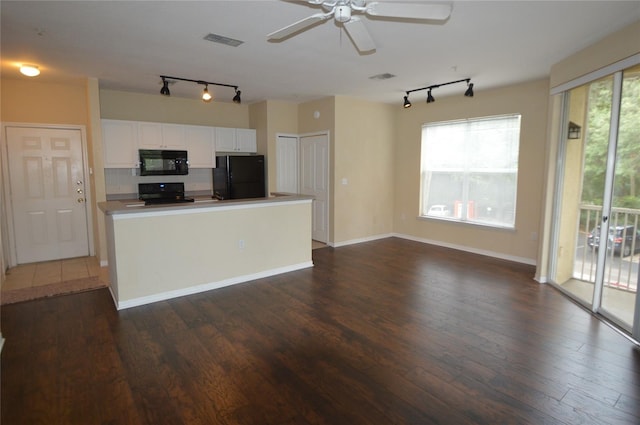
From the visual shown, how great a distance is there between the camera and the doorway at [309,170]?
638cm

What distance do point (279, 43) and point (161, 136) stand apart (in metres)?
3.19

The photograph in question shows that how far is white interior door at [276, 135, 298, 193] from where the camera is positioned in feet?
21.9

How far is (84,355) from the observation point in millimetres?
2721

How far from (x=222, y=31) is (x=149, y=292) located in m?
2.74

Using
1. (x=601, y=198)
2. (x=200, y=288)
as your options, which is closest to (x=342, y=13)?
(x=200, y=288)

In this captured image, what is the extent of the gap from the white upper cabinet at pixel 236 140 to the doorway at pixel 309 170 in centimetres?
53

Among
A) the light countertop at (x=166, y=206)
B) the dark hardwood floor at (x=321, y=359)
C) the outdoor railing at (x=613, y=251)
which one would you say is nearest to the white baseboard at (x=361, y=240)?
the light countertop at (x=166, y=206)

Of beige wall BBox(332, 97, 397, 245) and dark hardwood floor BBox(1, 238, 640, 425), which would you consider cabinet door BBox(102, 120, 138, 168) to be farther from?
beige wall BBox(332, 97, 397, 245)

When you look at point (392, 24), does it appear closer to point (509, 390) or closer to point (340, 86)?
point (340, 86)

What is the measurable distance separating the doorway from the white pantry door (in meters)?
3.27

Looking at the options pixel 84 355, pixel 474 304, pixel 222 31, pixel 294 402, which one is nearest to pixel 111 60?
pixel 222 31

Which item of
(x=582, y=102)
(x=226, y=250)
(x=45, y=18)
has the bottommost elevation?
(x=226, y=250)

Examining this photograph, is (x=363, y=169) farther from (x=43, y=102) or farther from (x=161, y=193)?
(x=43, y=102)

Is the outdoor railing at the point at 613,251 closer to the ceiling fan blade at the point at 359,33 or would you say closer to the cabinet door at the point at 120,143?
the ceiling fan blade at the point at 359,33
